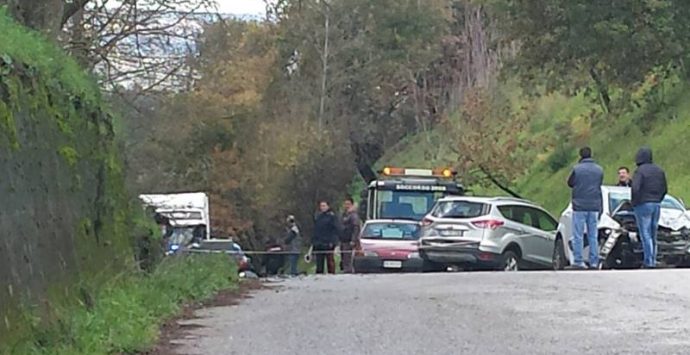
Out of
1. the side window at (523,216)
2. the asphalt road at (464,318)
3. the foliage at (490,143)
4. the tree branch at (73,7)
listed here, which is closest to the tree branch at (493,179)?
the foliage at (490,143)

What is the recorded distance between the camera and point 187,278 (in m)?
16.3

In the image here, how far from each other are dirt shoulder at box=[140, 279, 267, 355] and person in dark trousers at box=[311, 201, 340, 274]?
358 inches

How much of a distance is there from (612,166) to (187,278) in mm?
27010

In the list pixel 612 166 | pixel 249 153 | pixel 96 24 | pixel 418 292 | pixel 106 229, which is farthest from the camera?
pixel 249 153

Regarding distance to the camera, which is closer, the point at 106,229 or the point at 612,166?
the point at 106,229

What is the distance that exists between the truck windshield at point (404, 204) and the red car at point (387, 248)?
2.08 metres

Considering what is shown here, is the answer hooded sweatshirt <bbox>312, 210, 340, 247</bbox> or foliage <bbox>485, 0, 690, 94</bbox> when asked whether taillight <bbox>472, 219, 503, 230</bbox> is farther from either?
foliage <bbox>485, 0, 690, 94</bbox>

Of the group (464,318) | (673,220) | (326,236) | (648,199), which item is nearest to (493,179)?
(326,236)

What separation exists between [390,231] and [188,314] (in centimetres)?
1911

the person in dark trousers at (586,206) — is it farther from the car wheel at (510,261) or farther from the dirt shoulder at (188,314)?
the car wheel at (510,261)

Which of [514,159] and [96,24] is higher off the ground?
[96,24]

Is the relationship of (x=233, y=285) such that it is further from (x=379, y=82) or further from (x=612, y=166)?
(x=379, y=82)

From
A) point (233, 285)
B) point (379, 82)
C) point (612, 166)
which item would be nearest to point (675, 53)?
point (612, 166)

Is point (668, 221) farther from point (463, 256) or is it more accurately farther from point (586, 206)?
point (463, 256)
